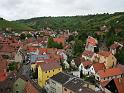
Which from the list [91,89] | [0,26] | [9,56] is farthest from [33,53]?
[0,26]

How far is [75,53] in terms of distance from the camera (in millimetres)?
89938

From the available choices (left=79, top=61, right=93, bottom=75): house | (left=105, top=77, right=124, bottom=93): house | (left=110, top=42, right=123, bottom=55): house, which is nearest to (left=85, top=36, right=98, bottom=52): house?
(left=110, top=42, right=123, bottom=55): house

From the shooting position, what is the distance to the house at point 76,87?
44.6m

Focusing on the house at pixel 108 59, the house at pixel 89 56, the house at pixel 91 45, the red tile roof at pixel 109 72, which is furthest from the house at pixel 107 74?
the house at pixel 91 45

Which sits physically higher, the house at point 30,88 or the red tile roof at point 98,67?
the house at point 30,88

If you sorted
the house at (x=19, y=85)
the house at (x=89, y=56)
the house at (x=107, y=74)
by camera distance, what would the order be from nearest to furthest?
the house at (x=19, y=85) < the house at (x=107, y=74) < the house at (x=89, y=56)

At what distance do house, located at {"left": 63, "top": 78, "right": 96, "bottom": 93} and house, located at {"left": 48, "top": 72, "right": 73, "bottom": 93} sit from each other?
1.10 metres

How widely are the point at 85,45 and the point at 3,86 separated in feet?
168

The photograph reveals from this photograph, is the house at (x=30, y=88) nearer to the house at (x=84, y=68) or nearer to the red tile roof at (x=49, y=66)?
the red tile roof at (x=49, y=66)

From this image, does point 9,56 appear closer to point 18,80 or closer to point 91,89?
point 18,80

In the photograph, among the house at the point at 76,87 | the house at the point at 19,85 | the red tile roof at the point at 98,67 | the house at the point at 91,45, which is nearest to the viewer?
the house at the point at 76,87

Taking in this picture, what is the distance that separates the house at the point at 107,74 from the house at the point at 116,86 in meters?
7.01

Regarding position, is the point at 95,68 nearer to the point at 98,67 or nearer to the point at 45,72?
the point at 98,67

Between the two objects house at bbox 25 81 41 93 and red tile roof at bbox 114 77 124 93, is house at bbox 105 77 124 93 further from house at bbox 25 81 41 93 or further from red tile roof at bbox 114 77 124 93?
house at bbox 25 81 41 93
